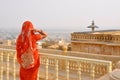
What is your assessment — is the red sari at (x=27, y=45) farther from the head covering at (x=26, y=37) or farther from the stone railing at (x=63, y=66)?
the stone railing at (x=63, y=66)

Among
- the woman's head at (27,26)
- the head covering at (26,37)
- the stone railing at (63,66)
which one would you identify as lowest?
the stone railing at (63,66)

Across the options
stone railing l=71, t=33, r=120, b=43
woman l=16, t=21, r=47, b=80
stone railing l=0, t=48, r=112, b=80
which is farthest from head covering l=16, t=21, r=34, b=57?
stone railing l=71, t=33, r=120, b=43

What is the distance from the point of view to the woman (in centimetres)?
367

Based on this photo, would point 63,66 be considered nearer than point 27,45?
No

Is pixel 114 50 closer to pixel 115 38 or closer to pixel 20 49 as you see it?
pixel 115 38

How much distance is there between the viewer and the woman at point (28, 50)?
12.1ft

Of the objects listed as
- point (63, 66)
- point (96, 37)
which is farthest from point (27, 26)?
point (96, 37)

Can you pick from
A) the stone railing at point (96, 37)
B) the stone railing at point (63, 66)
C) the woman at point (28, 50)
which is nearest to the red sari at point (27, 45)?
the woman at point (28, 50)

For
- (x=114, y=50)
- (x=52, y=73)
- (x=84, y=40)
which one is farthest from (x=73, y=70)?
(x=84, y=40)

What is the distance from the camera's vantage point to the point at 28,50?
144 inches

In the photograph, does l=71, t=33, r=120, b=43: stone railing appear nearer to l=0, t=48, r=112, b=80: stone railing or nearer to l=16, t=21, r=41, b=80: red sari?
l=0, t=48, r=112, b=80: stone railing

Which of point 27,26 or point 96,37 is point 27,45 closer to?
point 27,26

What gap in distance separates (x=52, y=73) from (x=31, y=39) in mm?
3104

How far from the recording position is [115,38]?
9.91 meters
